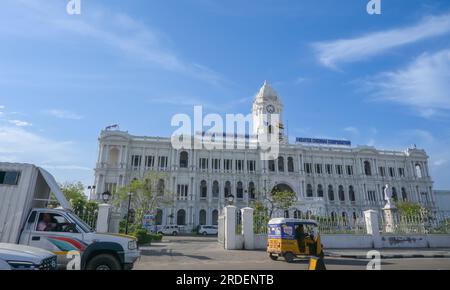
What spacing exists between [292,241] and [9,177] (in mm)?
10084

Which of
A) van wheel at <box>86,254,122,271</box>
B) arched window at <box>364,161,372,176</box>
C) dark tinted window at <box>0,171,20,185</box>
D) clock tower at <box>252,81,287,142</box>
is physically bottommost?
van wheel at <box>86,254,122,271</box>

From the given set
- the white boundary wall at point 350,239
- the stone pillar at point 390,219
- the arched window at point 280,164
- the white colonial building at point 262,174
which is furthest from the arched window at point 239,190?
the white boundary wall at point 350,239

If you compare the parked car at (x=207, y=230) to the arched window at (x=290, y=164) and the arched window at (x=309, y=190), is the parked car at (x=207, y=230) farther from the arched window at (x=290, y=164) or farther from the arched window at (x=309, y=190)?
the arched window at (x=309, y=190)

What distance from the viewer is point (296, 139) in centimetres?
5122

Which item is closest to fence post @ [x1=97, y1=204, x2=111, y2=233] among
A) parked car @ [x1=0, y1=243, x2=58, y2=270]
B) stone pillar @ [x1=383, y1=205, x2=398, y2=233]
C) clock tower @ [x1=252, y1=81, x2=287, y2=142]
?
parked car @ [x1=0, y1=243, x2=58, y2=270]

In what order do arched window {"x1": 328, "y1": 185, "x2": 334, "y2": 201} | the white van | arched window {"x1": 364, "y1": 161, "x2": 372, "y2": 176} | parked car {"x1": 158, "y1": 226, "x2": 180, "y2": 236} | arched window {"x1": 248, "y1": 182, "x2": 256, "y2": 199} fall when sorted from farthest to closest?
arched window {"x1": 364, "y1": 161, "x2": 372, "y2": 176}, arched window {"x1": 328, "y1": 185, "x2": 334, "y2": 201}, arched window {"x1": 248, "y1": 182, "x2": 256, "y2": 199}, parked car {"x1": 158, "y1": 226, "x2": 180, "y2": 236}, the white van

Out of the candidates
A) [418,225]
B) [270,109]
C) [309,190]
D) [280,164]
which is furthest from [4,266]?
[270,109]

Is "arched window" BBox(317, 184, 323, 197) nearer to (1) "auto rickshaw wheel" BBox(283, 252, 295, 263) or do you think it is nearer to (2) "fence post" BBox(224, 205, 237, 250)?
(2) "fence post" BBox(224, 205, 237, 250)

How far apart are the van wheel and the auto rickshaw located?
6.97 metres

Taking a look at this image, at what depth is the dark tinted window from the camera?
304 inches

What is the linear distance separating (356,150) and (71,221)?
52.0 metres

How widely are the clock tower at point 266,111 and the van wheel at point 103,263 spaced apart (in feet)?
155

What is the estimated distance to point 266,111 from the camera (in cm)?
5531
